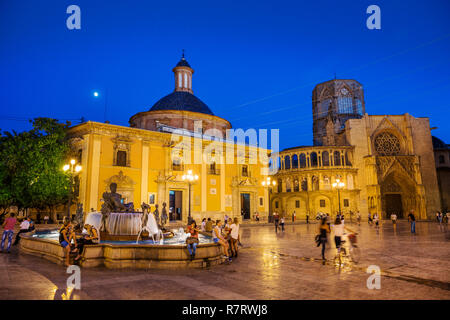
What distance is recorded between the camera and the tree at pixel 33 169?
2027 centimetres

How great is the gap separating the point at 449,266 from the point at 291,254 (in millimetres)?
4089

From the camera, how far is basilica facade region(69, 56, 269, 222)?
22609 millimetres

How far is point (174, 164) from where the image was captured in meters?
26.1

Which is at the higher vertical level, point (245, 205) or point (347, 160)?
point (347, 160)

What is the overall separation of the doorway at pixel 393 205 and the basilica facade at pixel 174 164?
1782 cm

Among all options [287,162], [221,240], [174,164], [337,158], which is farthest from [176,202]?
[337,158]

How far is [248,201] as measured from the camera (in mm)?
30781

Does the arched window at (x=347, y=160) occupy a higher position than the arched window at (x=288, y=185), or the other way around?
the arched window at (x=347, y=160)

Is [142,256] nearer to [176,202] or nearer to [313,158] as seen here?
[176,202]

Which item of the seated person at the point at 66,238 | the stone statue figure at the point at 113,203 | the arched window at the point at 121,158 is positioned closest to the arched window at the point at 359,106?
the arched window at the point at 121,158

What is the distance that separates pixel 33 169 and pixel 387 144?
40578mm

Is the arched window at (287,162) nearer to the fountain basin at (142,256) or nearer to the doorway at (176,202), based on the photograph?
the doorway at (176,202)

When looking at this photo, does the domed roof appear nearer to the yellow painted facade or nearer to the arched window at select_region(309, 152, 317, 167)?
the yellow painted facade
